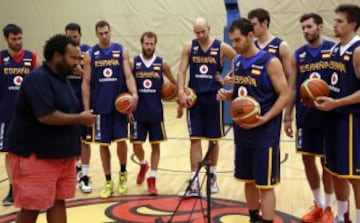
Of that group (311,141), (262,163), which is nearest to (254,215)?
(262,163)

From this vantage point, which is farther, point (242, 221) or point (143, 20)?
point (143, 20)

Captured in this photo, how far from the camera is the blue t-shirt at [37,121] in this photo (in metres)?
3.16

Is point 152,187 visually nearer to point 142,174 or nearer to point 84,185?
point 142,174

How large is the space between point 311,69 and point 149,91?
1.93 meters

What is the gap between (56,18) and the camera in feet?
45.2

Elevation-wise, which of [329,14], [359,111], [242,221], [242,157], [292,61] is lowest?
[242,221]

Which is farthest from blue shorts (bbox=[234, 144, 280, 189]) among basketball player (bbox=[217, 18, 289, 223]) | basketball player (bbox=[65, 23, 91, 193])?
basketball player (bbox=[65, 23, 91, 193])

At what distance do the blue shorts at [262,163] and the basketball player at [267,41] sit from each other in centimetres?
106

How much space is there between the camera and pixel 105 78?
209 inches

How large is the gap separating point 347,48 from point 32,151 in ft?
8.24

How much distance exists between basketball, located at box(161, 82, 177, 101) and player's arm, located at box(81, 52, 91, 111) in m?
0.85

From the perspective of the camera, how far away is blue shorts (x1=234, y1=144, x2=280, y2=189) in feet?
12.2

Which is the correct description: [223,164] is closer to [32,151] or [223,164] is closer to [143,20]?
[32,151]

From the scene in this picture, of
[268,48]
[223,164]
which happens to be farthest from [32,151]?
[223,164]
